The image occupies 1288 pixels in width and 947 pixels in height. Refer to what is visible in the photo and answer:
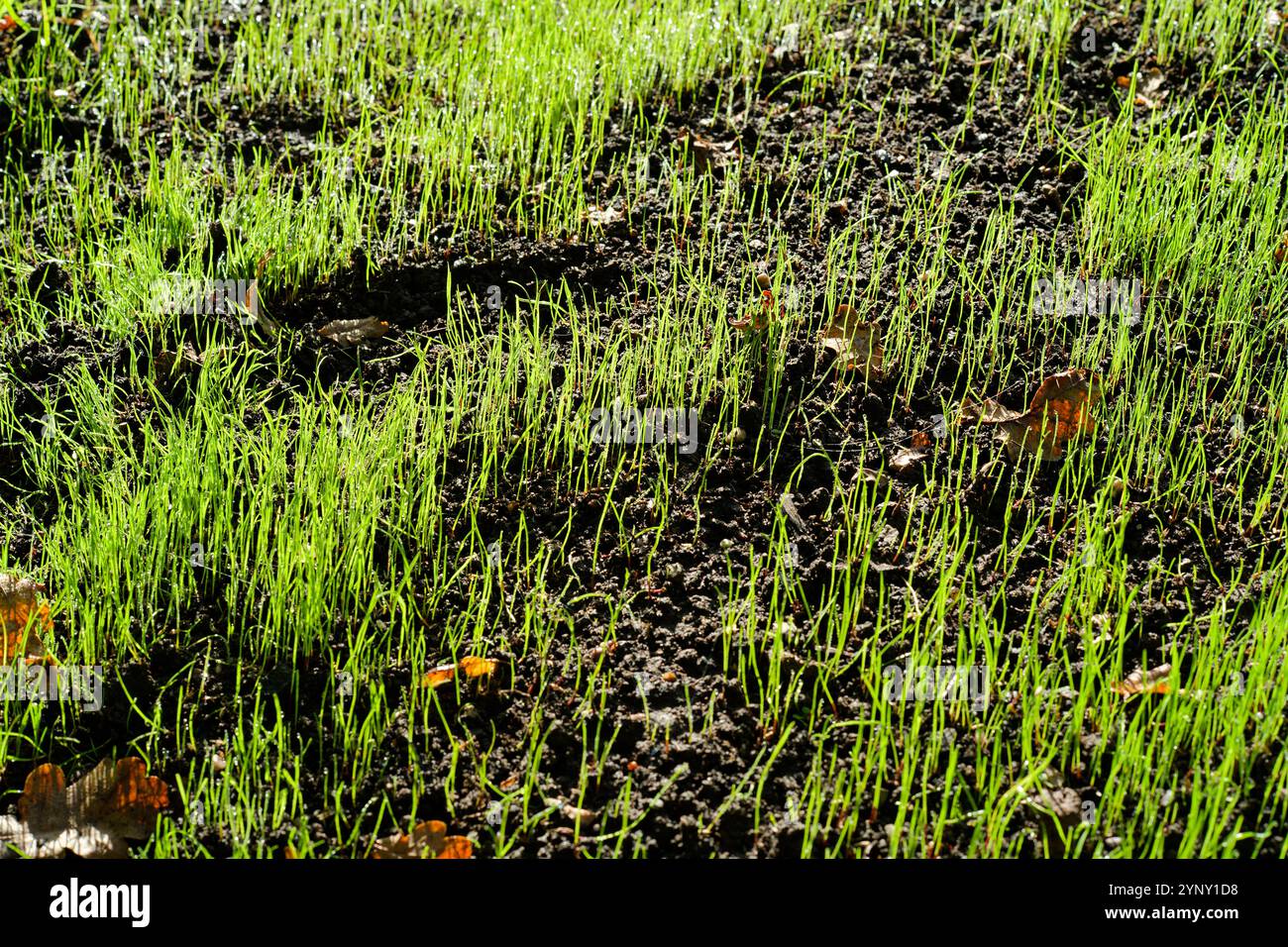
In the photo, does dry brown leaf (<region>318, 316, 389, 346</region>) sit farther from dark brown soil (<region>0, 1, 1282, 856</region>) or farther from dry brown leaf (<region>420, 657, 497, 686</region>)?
dry brown leaf (<region>420, 657, 497, 686</region>)

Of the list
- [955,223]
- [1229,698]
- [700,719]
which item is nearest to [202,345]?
[700,719]

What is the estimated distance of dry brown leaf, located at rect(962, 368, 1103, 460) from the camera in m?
2.73

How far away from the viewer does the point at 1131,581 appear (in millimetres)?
2461

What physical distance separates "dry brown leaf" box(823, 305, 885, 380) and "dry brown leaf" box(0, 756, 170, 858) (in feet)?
5.67

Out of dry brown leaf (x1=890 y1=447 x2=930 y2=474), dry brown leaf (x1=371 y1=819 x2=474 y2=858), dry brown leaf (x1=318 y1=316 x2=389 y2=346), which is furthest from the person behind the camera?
dry brown leaf (x1=318 y1=316 x2=389 y2=346)

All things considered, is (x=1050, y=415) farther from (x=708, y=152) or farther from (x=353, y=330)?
(x=353, y=330)

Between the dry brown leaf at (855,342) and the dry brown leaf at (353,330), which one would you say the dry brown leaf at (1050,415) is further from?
the dry brown leaf at (353,330)

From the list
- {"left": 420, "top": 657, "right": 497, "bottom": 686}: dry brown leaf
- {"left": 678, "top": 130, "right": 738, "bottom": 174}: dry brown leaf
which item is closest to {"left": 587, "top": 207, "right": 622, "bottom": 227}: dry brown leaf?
{"left": 678, "top": 130, "right": 738, "bottom": 174}: dry brown leaf

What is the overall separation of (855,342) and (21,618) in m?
1.86

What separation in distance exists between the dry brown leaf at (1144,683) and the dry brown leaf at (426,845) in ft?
3.65

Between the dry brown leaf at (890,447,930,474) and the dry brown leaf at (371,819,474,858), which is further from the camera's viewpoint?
the dry brown leaf at (890,447,930,474)

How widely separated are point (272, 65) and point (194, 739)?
253cm
